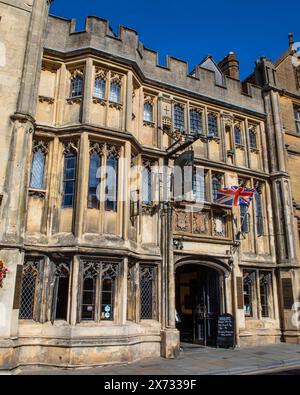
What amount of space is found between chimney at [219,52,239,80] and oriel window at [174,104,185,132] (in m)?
5.26

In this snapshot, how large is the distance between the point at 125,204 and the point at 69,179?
1975 mm

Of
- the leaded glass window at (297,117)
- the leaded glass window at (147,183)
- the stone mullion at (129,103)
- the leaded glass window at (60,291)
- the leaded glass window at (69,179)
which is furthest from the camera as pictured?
→ the leaded glass window at (297,117)

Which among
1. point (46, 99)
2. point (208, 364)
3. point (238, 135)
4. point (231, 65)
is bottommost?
point (208, 364)

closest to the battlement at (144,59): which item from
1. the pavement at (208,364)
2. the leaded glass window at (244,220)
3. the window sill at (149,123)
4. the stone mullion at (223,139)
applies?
the stone mullion at (223,139)

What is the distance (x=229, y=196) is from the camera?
1380 centimetres

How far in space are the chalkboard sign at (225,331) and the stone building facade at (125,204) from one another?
1.89 feet

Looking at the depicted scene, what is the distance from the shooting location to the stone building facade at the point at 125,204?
9914 millimetres

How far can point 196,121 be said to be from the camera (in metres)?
15.1

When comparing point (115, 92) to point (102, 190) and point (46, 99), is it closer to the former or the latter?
point (46, 99)

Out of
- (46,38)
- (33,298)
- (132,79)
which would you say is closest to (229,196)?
(132,79)

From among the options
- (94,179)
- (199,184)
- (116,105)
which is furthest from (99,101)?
(199,184)

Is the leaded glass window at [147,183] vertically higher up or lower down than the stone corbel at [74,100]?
lower down

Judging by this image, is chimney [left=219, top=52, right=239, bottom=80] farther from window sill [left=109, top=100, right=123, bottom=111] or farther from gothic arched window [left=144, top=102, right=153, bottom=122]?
window sill [left=109, top=100, right=123, bottom=111]

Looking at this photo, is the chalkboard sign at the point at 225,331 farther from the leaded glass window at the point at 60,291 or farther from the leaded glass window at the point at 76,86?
the leaded glass window at the point at 76,86
